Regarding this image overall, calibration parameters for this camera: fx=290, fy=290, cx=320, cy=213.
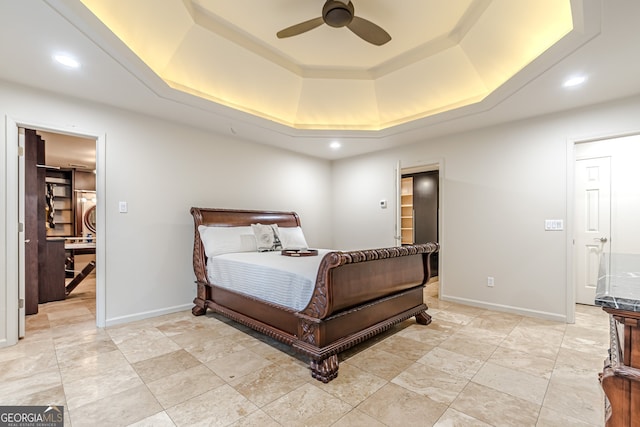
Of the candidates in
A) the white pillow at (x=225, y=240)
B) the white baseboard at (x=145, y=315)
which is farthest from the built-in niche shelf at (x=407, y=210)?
the white baseboard at (x=145, y=315)

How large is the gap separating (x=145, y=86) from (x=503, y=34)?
3.47 meters

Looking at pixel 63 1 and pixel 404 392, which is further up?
pixel 63 1

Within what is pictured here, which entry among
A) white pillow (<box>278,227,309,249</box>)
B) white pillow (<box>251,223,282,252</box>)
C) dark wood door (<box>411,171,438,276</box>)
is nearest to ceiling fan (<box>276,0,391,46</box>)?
white pillow (<box>251,223,282,252</box>)

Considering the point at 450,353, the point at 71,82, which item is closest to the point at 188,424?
the point at 450,353

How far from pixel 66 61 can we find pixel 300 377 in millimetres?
3188

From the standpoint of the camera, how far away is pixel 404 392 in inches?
79.0

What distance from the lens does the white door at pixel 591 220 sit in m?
3.96

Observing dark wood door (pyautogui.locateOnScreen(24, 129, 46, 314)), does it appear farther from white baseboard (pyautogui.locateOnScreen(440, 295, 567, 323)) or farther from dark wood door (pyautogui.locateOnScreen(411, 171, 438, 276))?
dark wood door (pyautogui.locateOnScreen(411, 171, 438, 276))

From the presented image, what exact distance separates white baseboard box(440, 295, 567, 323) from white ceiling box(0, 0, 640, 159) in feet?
7.95

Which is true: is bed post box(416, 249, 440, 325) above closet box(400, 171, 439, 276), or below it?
below

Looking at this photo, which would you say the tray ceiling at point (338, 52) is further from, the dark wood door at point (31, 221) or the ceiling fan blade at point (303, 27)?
the dark wood door at point (31, 221)

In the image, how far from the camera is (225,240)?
12.1ft

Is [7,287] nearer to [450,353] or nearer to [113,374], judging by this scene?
[113,374]

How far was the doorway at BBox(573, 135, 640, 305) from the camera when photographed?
148 inches
